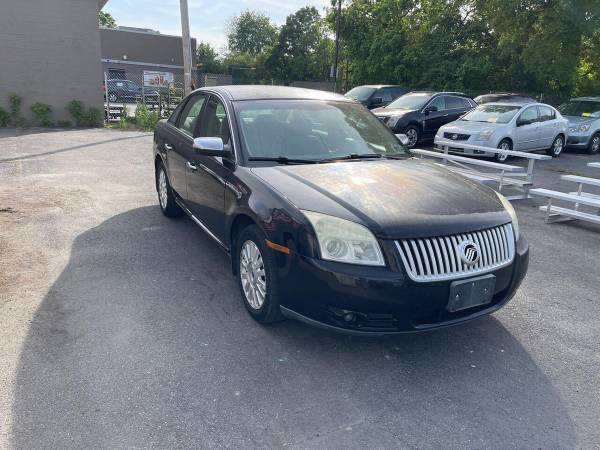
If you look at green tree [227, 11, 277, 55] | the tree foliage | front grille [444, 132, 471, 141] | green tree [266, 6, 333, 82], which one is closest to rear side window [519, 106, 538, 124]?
front grille [444, 132, 471, 141]

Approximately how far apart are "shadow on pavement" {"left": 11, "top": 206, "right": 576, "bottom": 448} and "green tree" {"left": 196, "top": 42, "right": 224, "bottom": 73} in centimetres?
5134

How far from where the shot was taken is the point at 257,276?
3.64m

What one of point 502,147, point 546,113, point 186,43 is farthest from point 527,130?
point 186,43

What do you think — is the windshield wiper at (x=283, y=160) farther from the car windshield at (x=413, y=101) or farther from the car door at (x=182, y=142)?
the car windshield at (x=413, y=101)

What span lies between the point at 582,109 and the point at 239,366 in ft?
53.9

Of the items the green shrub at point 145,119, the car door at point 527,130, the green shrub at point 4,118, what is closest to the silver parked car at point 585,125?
the car door at point 527,130

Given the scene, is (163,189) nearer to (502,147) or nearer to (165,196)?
(165,196)

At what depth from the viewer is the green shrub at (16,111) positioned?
50.1 ft

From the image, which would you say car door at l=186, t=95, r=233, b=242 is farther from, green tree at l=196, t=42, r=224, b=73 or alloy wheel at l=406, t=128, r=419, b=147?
green tree at l=196, t=42, r=224, b=73

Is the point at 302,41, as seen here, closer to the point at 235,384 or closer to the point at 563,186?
the point at 563,186

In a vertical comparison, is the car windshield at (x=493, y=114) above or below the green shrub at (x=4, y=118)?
above

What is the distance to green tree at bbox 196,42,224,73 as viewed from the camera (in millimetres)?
57312

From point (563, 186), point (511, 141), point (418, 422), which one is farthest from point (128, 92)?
point (418, 422)

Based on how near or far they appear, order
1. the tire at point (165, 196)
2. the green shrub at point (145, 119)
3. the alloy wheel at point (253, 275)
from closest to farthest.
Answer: the alloy wheel at point (253, 275)
the tire at point (165, 196)
the green shrub at point (145, 119)
